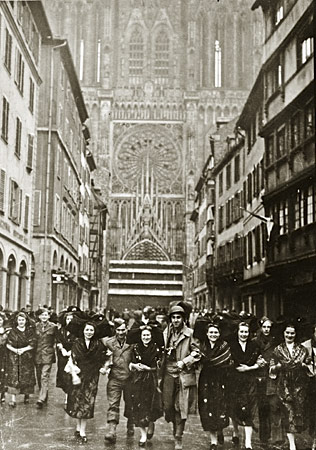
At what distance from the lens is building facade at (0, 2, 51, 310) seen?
22938mm

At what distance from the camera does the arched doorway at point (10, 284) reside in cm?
2413

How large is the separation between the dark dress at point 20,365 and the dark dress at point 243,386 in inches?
181

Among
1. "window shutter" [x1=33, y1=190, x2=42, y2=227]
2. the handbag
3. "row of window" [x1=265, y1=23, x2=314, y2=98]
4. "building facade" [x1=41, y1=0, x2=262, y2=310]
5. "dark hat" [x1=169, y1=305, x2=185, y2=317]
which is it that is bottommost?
the handbag

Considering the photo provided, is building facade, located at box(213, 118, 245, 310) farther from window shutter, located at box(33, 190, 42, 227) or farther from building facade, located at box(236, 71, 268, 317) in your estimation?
window shutter, located at box(33, 190, 42, 227)

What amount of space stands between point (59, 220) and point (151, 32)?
2034 inches

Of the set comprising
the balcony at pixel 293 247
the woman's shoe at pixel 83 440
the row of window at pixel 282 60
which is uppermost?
the row of window at pixel 282 60

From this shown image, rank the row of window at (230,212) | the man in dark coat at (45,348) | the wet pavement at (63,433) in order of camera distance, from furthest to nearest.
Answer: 1. the row of window at (230,212)
2. the man in dark coat at (45,348)
3. the wet pavement at (63,433)

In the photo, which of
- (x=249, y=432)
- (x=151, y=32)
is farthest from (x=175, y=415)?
Result: (x=151, y=32)

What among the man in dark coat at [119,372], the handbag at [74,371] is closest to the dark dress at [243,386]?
the man in dark coat at [119,372]

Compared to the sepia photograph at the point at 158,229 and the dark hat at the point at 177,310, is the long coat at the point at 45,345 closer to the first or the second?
the sepia photograph at the point at 158,229

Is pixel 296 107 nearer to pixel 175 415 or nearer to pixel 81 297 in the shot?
pixel 175 415

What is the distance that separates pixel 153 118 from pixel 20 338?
2740 inches

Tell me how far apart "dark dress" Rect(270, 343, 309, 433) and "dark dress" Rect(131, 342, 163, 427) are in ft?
5.34

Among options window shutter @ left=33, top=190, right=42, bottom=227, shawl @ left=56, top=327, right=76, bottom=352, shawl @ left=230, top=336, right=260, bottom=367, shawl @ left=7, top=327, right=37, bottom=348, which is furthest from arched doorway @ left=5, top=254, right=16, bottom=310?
shawl @ left=230, top=336, right=260, bottom=367
